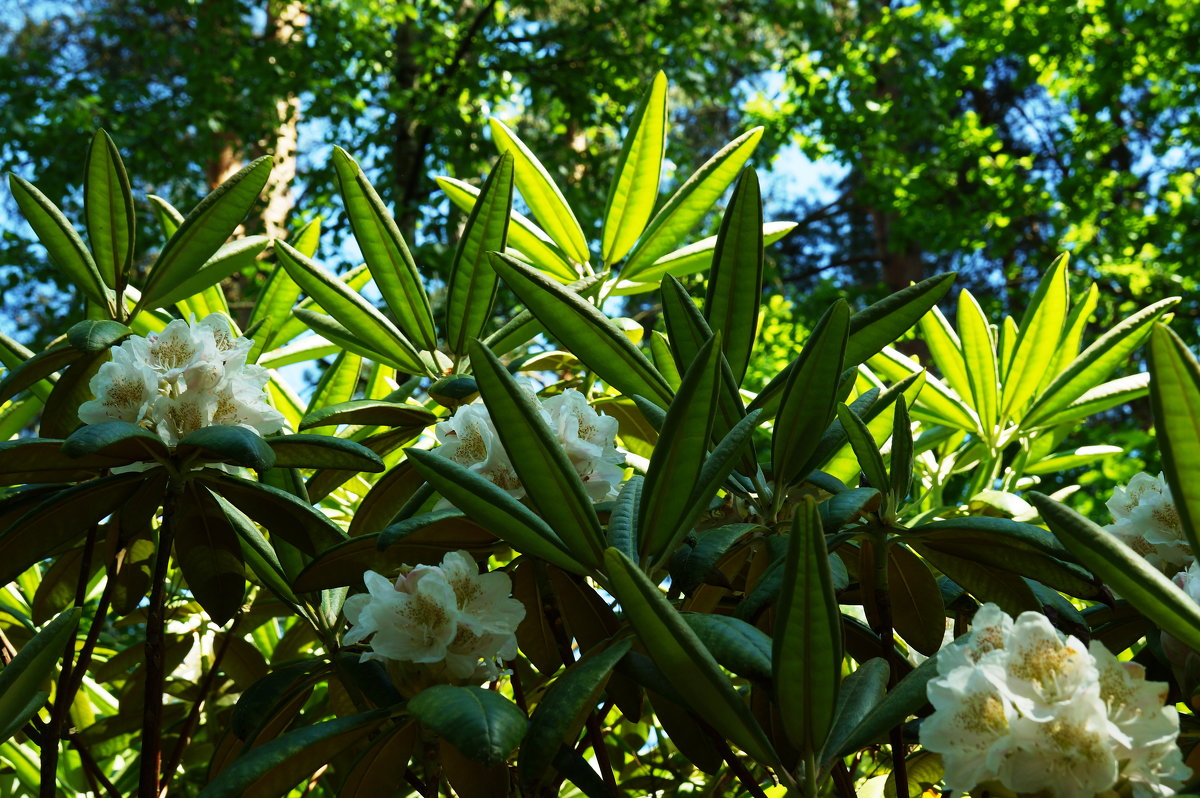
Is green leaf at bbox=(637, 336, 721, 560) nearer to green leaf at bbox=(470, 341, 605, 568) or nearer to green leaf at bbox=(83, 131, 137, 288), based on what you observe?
green leaf at bbox=(470, 341, 605, 568)

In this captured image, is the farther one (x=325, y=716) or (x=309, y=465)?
(x=325, y=716)

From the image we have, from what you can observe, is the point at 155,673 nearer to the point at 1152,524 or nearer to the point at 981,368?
the point at 1152,524

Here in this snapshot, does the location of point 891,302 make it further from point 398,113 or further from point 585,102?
point 398,113

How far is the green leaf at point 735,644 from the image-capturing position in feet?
1.69

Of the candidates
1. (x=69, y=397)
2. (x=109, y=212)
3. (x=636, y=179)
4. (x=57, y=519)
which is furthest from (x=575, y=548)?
(x=636, y=179)

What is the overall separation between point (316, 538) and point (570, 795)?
0.60 metres

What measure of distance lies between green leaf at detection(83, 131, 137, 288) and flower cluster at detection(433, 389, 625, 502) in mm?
401

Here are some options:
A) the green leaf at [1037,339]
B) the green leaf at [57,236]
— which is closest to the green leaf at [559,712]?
the green leaf at [57,236]

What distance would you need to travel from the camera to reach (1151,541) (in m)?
0.69

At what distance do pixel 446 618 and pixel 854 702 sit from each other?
0.24 metres

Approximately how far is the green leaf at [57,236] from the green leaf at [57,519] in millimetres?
246

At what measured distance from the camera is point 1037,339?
1.22 meters

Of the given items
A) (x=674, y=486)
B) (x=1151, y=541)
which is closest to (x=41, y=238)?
(x=674, y=486)

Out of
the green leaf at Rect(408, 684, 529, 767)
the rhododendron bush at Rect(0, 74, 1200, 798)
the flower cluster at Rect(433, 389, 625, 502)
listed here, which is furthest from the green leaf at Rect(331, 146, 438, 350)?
→ the green leaf at Rect(408, 684, 529, 767)
